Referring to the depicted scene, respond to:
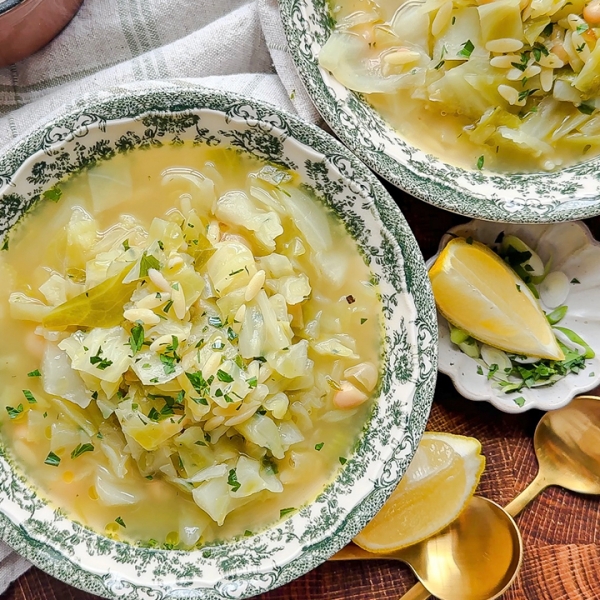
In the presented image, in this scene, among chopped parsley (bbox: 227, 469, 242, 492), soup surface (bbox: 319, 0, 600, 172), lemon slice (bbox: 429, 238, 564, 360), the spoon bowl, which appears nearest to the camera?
chopped parsley (bbox: 227, 469, 242, 492)

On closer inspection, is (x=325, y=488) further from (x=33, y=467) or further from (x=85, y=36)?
(x=85, y=36)

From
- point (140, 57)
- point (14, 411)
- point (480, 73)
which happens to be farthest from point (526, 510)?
point (140, 57)

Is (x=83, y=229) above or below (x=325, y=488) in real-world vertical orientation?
above

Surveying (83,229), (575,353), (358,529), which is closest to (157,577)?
(358,529)

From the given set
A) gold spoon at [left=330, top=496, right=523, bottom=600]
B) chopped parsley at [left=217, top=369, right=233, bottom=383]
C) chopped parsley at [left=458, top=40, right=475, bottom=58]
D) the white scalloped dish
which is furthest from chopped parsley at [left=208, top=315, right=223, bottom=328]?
chopped parsley at [left=458, top=40, right=475, bottom=58]

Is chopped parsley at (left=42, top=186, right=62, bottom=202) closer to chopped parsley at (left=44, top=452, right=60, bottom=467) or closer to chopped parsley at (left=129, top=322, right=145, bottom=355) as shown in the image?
chopped parsley at (left=129, top=322, right=145, bottom=355)
